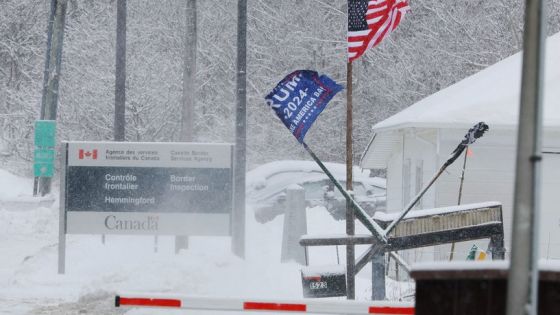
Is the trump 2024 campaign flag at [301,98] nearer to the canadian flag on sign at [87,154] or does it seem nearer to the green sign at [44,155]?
the canadian flag on sign at [87,154]

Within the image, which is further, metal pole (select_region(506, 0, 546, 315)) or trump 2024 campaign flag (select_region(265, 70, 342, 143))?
trump 2024 campaign flag (select_region(265, 70, 342, 143))

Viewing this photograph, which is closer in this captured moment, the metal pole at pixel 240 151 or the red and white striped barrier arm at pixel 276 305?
the red and white striped barrier arm at pixel 276 305

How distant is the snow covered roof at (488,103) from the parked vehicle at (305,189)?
650 cm

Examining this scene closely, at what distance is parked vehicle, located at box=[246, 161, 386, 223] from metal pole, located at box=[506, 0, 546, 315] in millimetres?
19484

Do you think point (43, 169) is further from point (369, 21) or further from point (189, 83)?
point (369, 21)

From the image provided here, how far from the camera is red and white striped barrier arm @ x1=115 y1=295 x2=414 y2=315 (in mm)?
6668

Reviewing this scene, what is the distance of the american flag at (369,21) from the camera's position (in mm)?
10084

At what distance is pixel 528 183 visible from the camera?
3.35 m

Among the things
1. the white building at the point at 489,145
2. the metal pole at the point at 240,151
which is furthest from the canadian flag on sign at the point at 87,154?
the white building at the point at 489,145

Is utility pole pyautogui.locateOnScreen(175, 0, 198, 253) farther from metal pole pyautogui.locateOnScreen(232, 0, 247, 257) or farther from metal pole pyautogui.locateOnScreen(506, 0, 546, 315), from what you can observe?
metal pole pyautogui.locateOnScreen(506, 0, 546, 315)

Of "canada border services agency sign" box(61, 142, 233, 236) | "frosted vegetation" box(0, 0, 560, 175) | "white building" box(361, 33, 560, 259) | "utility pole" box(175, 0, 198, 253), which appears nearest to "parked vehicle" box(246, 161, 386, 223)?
"utility pole" box(175, 0, 198, 253)

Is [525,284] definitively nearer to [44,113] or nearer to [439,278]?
[439,278]

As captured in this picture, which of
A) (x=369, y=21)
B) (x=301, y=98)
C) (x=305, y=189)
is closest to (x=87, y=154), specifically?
(x=369, y=21)

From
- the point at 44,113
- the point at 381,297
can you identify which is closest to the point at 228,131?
the point at 44,113
